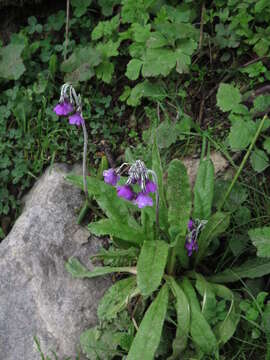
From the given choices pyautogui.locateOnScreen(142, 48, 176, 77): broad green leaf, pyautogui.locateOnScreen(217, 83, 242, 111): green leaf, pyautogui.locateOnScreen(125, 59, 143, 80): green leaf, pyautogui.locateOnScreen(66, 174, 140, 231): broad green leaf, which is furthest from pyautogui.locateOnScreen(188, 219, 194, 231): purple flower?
pyautogui.locateOnScreen(125, 59, 143, 80): green leaf

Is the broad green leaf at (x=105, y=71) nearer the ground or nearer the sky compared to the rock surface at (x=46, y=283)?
nearer the sky

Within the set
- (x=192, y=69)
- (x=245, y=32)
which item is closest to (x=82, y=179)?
(x=192, y=69)

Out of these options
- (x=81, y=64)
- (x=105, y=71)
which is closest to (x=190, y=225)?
(x=105, y=71)

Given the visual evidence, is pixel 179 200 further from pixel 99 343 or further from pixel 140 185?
pixel 99 343

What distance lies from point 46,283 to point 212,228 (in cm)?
115

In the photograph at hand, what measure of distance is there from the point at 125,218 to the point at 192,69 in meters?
1.55

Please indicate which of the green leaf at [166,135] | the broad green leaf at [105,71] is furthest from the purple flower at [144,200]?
the broad green leaf at [105,71]

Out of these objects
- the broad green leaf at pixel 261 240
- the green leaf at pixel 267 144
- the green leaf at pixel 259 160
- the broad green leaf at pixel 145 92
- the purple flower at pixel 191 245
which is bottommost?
the purple flower at pixel 191 245

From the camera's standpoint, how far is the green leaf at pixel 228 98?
10.9ft

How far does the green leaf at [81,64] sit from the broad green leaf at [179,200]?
1542 mm

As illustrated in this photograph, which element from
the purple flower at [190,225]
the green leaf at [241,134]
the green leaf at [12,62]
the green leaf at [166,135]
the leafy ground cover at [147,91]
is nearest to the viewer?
the purple flower at [190,225]

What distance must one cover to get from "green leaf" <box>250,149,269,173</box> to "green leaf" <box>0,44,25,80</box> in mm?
2014

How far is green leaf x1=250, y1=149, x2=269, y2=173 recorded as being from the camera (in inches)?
127

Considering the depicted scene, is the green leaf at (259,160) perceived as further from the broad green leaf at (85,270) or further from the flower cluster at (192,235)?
the broad green leaf at (85,270)
